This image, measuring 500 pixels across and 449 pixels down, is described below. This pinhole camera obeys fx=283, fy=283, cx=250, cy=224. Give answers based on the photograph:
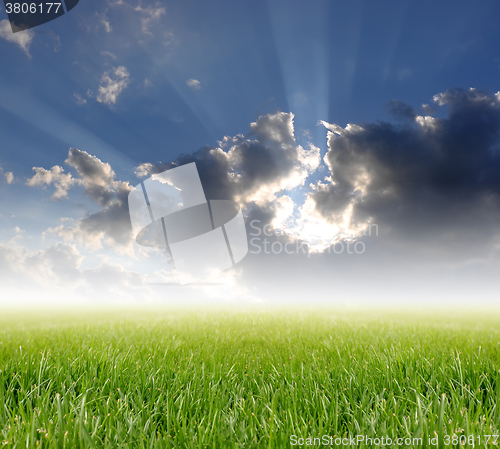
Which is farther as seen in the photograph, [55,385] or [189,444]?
[55,385]

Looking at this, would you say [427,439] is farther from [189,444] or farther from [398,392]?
[189,444]

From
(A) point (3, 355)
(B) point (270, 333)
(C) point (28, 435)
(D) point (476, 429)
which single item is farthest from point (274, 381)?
Result: (A) point (3, 355)

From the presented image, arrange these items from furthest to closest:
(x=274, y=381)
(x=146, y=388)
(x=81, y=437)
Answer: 1. (x=274, y=381)
2. (x=146, y=388)
3. (x=81, y=437)

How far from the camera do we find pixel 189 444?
7.06ft

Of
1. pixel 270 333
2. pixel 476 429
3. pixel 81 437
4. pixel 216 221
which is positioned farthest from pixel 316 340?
pixel 216 221

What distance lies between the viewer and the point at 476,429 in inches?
90.0

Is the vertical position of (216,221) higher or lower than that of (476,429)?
higher

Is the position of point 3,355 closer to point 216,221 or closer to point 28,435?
point 28,435

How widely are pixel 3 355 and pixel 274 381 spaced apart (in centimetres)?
441

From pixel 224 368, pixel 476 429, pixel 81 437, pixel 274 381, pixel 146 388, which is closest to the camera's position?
pixel 81 437

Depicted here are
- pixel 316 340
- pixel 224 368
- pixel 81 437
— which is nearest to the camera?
pixel 81 437

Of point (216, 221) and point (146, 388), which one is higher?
point (216, 221)

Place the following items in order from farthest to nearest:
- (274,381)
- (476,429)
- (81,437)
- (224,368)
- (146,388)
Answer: (224,368) < (274,381) < (146,388) < (476,429) < (81,437)

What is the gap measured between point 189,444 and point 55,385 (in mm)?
2057
